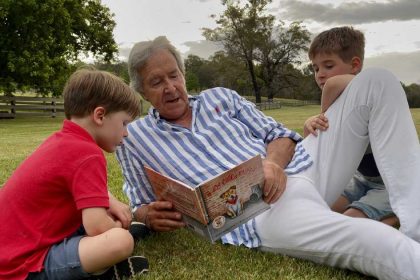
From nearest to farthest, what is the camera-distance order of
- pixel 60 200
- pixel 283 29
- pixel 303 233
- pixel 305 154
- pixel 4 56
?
pixel 60 200 → pixel 303 233 → pixel 305 154 → pixel 4 56 → pixel 283 29

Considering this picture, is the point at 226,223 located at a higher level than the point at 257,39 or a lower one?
lower

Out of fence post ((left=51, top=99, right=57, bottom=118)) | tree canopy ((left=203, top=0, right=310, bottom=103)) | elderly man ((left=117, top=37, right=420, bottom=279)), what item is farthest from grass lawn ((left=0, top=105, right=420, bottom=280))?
tree canopy ((left=203, top=0, right=310, bottom=103))

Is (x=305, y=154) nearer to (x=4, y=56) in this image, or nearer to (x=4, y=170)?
(x=4, y=170)

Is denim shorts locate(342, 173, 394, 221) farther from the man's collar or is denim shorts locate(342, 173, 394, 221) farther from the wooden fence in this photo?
the wooden fence

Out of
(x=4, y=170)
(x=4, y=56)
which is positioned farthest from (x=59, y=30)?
(x=4, y=170)

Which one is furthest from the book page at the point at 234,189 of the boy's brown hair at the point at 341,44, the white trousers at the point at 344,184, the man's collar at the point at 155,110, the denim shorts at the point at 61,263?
the boy's brown hair at the point at 341,44

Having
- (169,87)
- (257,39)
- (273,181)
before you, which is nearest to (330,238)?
(273,181)

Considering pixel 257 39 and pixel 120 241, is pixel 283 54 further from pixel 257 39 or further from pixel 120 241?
pixel 120 241

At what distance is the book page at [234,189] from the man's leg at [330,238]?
23 cm

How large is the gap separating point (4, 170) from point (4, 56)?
61.9 ft

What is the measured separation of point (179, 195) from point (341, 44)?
6.28 ft

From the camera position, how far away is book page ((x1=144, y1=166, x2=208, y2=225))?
2.13 metres

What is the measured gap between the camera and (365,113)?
103 inches

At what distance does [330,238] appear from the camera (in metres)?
2.26
